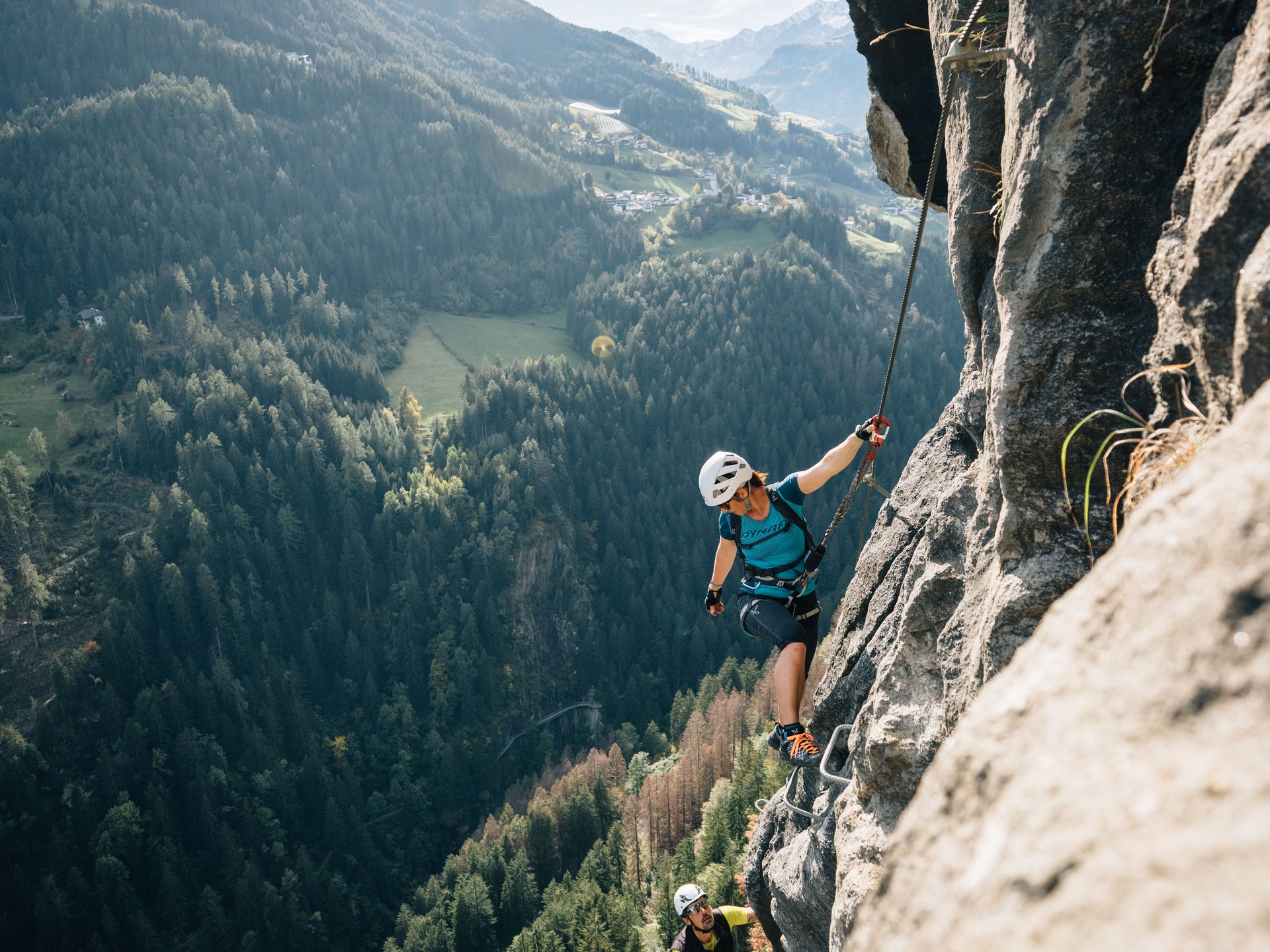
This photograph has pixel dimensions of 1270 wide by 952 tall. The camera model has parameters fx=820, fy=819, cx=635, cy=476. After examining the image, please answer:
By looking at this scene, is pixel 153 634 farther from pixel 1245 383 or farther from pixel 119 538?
pixel 1245 383

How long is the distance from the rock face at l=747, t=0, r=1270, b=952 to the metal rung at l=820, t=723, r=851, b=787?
0.14m

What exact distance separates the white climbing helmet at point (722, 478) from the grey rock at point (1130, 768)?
5.36 meters

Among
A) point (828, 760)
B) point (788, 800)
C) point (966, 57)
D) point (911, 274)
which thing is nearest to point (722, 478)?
point (911, 274)

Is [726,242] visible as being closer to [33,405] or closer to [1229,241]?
[33,405]

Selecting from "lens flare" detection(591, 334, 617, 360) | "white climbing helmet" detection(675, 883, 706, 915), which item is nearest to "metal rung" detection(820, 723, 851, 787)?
"white climbing helmet" detection(675, 883, 706, 915)

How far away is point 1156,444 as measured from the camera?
4.23 meters

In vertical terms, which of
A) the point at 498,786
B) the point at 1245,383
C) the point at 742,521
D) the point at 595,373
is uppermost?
the point at 1245,383

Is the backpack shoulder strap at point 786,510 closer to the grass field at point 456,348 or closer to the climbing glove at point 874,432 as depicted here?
the climbing glove at point 874,432

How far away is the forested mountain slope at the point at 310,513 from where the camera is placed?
243ft

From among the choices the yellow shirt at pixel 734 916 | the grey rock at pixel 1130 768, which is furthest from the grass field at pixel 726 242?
the grey rock at pixel 1130 768

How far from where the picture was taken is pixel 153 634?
8538cm

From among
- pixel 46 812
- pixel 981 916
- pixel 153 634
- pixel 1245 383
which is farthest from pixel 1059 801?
pixel 153 634

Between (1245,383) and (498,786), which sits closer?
(1245,383)

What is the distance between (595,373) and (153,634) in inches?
2749
